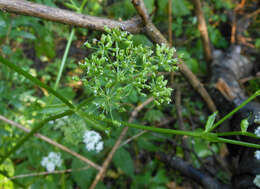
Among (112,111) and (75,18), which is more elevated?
(75,18)

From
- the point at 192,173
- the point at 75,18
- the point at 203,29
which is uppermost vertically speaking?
the point at 75,18

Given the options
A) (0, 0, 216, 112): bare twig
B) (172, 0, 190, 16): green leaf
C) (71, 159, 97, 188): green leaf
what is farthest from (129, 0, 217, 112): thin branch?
(71, 159, 97, 188): green leaf

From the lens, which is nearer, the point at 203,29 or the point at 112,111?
the point at 112,111

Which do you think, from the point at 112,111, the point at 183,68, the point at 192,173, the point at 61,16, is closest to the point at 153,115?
the point at 112,111

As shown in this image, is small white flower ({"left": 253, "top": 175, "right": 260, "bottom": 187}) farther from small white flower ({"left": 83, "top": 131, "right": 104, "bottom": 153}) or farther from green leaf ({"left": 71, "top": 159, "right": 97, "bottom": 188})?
green leaf ({"left": 71, "top": 159, "right": 97, "bottom": 188})

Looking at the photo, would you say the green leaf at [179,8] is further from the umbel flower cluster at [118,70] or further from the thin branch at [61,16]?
the umbel flower cluster at [118,70]

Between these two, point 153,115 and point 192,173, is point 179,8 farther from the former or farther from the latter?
point 192,173
